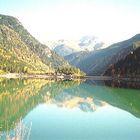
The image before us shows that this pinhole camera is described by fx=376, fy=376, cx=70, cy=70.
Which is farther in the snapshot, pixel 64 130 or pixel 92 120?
pixel 92 120

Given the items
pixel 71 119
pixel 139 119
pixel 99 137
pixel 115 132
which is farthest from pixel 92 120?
pixel 99 137

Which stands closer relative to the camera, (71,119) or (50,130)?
(50,130)

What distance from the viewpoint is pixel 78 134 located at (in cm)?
3331

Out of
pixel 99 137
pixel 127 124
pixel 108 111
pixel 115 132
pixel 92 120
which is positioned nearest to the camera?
pixel 99 137

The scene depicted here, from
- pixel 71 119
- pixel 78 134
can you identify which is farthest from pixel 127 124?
pixel 78 134

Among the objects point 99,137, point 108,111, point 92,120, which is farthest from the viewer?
point 108,111

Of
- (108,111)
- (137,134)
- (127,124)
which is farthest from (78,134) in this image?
(108,111)

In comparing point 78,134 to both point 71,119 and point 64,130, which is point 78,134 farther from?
point 71,119

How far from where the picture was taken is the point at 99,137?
31938mm

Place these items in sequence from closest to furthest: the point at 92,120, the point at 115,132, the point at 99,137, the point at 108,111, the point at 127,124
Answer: the point at 99,137 < the point at 115,132 < the point at 127,124 < the point at 92,120 < the point at 108,111

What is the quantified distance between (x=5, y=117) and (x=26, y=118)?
7.97ft

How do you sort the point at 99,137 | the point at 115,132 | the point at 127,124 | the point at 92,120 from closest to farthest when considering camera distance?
1. the point at 99,137
2. the point at 115,132
3. the point at 127,124
4. the point at 92,120

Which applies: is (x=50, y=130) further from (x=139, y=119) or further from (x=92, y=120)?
(x=139, y=119)

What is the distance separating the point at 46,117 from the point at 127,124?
10.4 meters
